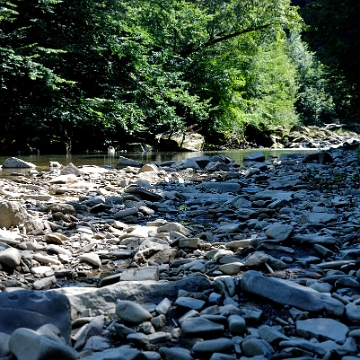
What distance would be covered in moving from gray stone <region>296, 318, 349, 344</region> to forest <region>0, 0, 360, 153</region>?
30.2 ft

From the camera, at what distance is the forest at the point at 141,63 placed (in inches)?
475

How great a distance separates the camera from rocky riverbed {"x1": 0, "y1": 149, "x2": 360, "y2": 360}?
1.90m

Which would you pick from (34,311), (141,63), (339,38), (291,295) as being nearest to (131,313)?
(34,311)

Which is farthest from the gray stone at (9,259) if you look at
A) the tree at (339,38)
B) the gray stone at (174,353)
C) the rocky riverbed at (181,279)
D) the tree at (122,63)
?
the tree at (122,63)

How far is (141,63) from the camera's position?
17062 mm

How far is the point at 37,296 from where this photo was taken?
2.10m

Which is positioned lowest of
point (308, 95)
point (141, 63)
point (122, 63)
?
point (141, 63)

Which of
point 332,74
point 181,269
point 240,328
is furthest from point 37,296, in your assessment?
point 332,74

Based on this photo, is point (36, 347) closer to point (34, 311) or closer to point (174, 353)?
point (34, 311)

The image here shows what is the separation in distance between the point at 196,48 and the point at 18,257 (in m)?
19.2

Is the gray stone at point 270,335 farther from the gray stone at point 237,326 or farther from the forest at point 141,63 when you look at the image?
the forest at point 141,63

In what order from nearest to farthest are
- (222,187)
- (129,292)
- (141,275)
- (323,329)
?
(323,329)
(129,292)
(141,275)
(222,187)

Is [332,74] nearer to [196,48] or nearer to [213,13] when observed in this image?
[196,48]

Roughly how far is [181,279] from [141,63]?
15.3 m
